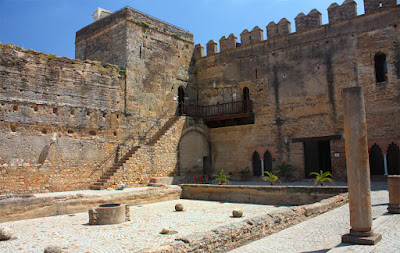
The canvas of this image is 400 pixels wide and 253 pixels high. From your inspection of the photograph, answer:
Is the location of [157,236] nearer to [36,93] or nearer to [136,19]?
[36,93]

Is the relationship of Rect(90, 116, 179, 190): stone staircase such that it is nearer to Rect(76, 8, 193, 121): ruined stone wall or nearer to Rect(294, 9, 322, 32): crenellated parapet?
Rect(76, 8, 193, 121): ruined stone wall

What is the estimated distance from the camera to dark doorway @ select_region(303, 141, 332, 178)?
800 inches

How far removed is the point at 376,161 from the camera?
55.7 ft

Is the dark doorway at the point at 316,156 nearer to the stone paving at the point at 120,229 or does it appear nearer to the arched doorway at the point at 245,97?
the arched doorway at the point at 245,97

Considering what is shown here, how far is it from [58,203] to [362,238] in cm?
899

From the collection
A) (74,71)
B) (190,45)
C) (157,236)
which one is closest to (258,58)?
(190,45)

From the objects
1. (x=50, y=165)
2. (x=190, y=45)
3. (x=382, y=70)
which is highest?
(x=190, y=45)

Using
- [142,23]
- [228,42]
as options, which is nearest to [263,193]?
[228,42]

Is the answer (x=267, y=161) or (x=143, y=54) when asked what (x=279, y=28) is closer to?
(x=267, y=161)

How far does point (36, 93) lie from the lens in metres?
15.4

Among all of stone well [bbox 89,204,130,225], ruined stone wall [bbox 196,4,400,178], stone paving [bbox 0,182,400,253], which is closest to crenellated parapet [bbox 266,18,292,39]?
ruined stone wall [bbox 196,4,400,178]

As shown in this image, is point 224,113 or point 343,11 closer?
point 343,11

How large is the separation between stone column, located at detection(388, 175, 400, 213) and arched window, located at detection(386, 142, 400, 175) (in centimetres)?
949

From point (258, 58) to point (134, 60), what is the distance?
7.29 m
